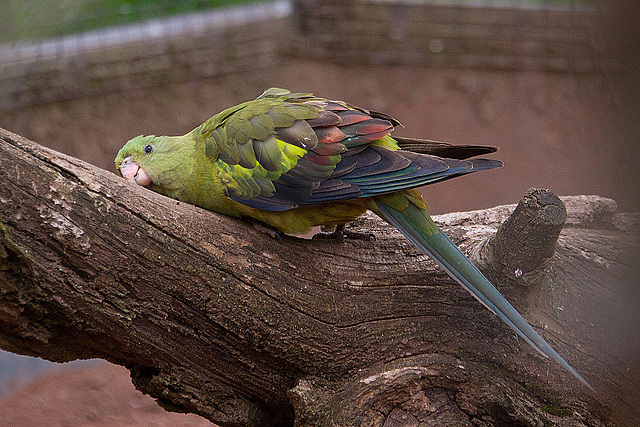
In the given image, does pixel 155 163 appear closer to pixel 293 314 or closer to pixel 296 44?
pixel 293 314

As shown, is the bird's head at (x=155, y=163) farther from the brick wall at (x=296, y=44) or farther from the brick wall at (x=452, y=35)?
the brick wall at (x=452, y=35)

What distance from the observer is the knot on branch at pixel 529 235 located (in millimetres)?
2209

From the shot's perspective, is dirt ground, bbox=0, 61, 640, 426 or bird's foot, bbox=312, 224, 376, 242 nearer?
bird's foot, bbox=312, 224, 376, 242

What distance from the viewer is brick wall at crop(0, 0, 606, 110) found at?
5637mm

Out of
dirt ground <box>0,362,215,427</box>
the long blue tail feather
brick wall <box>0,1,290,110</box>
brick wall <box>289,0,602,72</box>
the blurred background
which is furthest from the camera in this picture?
brick wall <box>289,0,602,72</box>

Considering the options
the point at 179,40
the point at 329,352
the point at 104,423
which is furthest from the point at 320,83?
the point at 329,352

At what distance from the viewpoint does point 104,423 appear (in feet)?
12.0

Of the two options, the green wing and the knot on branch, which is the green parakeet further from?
the knot on branch

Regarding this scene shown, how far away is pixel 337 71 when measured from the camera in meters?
6.27

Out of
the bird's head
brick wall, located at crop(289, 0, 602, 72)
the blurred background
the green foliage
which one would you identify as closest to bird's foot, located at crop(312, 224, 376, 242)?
the bird's head

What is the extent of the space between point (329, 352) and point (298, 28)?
14.6ft

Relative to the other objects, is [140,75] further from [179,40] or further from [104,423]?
[104,423]

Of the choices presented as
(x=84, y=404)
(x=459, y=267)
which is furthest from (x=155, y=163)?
(x=84, y=404)

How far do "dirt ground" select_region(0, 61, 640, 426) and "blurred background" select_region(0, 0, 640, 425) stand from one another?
0.5 inches
